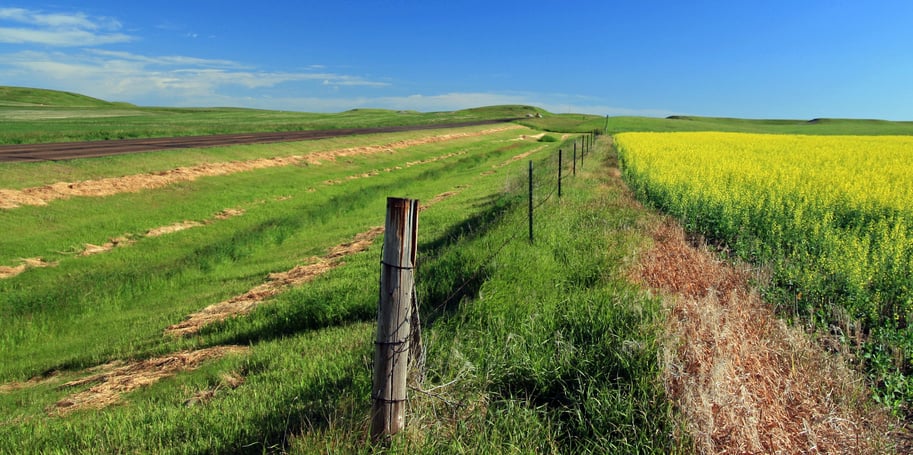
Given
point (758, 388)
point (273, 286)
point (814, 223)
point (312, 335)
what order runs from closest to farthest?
point (758, 388) < point (312, 335) < point (814, 223) < point (273, 286)

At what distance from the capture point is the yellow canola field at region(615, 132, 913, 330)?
670 centimetres

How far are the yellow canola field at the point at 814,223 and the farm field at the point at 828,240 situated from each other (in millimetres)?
18

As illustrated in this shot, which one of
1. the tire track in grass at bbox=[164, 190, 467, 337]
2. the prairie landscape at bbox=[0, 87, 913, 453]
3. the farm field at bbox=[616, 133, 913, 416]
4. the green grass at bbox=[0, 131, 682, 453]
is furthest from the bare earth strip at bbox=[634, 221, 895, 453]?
the tire track in grass at bbox=[164, 190, 467, 337]

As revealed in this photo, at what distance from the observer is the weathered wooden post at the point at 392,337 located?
11.2 ft

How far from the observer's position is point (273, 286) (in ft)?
34.8

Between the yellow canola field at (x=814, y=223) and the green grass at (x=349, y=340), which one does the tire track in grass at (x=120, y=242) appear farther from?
the yellow canola field at (x=814, y=223)

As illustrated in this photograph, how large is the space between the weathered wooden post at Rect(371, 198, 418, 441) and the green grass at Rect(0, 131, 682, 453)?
18 cm

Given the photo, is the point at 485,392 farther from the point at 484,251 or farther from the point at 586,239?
the point at 586,239

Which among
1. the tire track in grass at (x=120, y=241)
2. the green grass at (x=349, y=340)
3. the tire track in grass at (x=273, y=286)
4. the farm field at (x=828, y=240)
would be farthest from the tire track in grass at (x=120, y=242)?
the farm field at (x=828, y=240)

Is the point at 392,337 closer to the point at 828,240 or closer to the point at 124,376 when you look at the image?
the point at 124,376

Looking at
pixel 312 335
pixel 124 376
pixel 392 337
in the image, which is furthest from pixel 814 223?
pixel 124 376

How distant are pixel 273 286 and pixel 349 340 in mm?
5067

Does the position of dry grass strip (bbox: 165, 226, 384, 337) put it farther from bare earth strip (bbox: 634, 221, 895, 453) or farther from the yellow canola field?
the yellow canola field

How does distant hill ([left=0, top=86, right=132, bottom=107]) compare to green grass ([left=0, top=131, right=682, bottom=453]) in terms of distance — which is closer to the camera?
green grass ([left=0, top=131, right=682, bottom=453])
